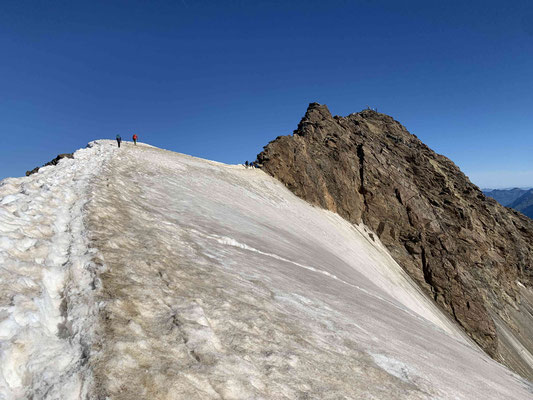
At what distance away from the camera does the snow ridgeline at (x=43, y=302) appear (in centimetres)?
293

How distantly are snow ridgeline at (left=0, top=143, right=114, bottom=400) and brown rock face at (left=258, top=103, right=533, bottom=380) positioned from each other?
132 ft

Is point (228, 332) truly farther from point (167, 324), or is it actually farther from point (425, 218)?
point (425, 218)

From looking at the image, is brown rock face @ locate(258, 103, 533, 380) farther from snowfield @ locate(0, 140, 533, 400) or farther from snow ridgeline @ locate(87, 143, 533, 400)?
snowfield @ locate(0, 140, 533, 400)

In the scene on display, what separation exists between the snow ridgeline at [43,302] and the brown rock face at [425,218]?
132 feet

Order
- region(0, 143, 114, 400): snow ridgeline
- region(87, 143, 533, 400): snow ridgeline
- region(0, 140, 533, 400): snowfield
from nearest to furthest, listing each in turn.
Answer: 1. region(0, 143, 114, 400): snow ridgeline
2. region(0, 140, 533, 400): snowfield
3. region(87, 143, 533, 400): snow ridgeline

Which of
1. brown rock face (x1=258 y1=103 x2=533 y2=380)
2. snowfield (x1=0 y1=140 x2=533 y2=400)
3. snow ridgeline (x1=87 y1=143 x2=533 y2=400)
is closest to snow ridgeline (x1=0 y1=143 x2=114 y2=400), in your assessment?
snowfield (x1=0 y1=140 x2=533 y2=400)

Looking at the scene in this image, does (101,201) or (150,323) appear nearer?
(150,323)

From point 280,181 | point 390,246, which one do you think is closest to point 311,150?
point 280,181

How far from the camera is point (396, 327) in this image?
900cm

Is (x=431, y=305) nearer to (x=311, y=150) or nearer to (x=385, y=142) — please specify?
(x=311, y=150)

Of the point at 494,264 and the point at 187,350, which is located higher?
the point at 187,350

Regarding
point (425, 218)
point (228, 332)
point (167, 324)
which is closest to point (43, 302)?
point (167, 324)

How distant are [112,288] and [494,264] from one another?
81.9 m

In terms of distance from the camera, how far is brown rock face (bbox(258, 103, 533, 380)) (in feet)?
154
